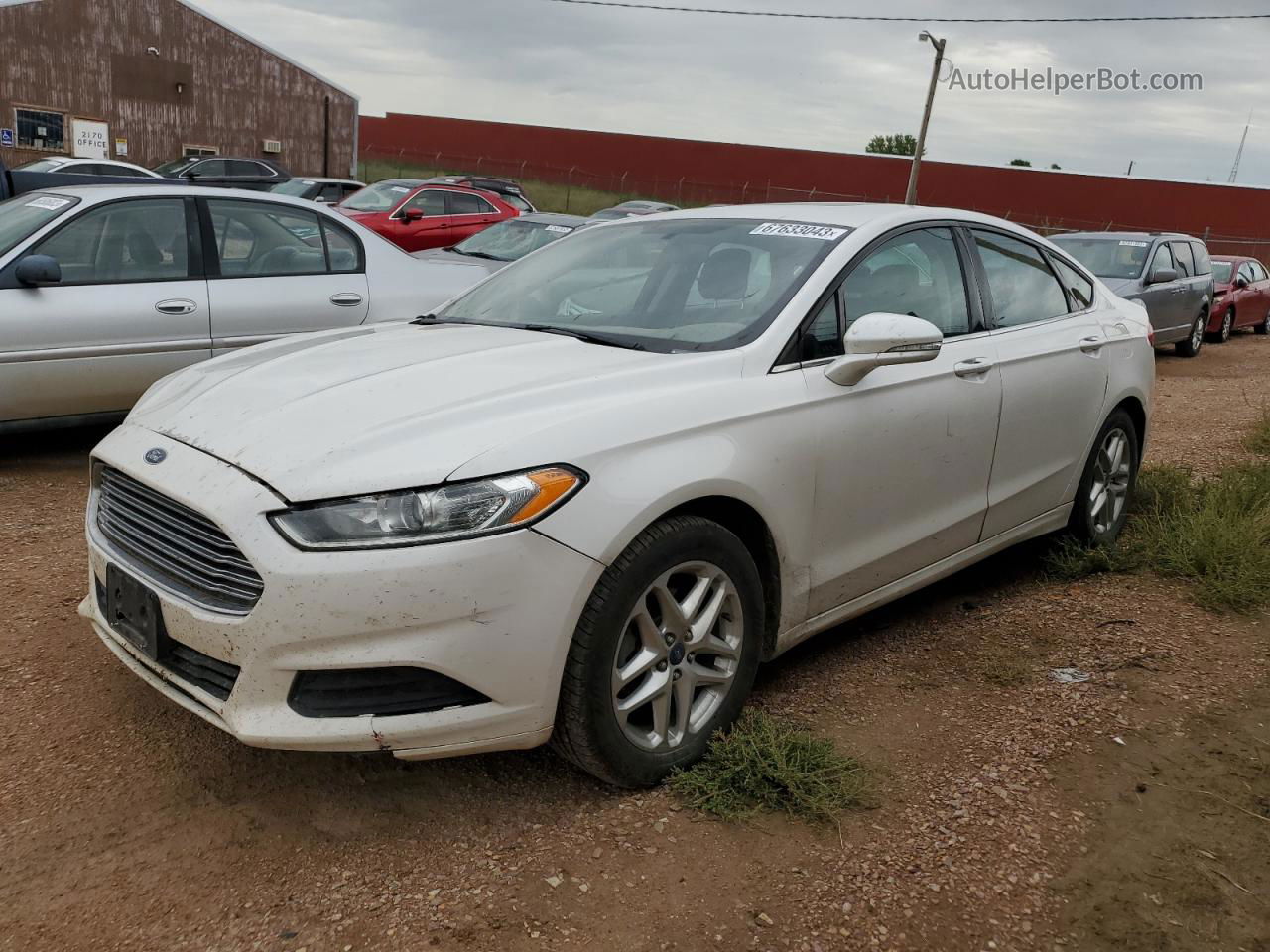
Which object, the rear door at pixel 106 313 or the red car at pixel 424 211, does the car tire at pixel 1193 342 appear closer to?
the red car at pixel 424 211

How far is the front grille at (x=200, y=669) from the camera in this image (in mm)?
2662

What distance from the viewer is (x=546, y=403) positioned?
2838mm

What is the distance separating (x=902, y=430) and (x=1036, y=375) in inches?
39.8

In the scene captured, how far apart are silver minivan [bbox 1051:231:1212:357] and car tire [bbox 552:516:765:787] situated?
34.1 ft

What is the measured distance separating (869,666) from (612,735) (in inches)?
56.7

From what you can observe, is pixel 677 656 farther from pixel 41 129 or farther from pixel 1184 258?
pixel 41 129

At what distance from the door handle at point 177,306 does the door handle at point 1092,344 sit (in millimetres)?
4540

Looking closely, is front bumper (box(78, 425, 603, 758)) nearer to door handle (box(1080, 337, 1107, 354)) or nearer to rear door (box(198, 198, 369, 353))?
door handle (box(1080, 337, 1107, 354))

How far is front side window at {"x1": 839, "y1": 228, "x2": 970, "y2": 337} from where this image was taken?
3.66 m

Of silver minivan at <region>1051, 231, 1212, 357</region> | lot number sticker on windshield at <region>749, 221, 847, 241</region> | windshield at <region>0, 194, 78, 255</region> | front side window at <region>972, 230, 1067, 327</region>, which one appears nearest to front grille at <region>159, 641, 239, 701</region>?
lot number sticker on windshield at <region>749, 221, 847, 241</region>

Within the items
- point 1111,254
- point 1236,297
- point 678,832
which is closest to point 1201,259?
point 1236,297

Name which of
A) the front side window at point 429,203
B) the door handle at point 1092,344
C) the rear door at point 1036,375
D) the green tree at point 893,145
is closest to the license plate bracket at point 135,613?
the rear door at point 1036,375

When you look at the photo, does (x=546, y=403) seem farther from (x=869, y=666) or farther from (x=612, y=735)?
(x=869, y=666)

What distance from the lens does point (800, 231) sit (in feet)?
12.4
